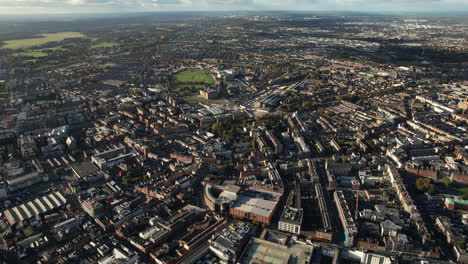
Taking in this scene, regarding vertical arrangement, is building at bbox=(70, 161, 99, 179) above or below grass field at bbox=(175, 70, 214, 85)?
below

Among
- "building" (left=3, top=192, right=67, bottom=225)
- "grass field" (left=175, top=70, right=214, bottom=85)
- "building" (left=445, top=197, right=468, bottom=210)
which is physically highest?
"grass field" (left=175, top=70, right=214, bottom=85)

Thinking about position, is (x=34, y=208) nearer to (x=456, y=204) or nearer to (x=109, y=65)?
(x=456, y=204)

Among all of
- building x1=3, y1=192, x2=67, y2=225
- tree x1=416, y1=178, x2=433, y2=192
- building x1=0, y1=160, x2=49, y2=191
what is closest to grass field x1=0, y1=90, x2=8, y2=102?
building x1=0, y1=160, x2=49, y2=191

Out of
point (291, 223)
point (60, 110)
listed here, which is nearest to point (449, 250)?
point (291, 223)

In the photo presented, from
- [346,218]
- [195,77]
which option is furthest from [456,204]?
[195,77]

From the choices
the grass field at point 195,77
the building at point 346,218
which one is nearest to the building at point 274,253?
the building at point 346,218

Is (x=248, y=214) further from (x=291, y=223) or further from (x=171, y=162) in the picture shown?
(x=171, y=162)

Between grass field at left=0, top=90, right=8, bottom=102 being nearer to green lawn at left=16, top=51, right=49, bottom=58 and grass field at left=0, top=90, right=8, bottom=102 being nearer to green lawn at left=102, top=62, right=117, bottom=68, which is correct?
green lawn at left=102, top=62, right=117, bottom=68
